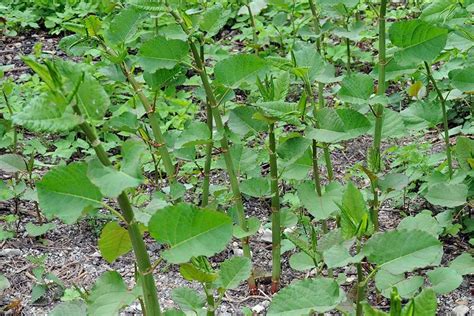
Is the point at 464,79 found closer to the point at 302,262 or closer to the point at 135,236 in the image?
the point at 302,262

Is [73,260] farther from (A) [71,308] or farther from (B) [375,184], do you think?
(B) [375,184]

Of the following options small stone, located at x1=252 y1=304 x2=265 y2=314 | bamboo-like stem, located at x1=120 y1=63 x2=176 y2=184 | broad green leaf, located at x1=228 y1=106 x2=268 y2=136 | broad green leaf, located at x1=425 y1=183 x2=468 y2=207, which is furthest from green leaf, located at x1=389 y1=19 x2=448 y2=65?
small stone, located at x1=252 y1=304 x2=265 y2=314

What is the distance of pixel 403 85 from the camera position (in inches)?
154

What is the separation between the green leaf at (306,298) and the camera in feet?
5.58

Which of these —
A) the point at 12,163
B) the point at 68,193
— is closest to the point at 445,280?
the point at 68,193

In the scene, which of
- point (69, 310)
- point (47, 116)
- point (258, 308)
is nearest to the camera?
point (47, 116)

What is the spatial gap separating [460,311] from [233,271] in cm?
87

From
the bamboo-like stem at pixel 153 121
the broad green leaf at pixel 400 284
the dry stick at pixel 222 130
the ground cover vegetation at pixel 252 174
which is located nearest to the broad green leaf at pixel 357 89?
the ground cover vegetation at pixel 252 174

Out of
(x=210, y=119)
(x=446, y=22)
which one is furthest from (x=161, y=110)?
(x=446, y=22)

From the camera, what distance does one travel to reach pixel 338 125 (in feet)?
6.63

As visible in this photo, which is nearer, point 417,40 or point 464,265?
point 417,40

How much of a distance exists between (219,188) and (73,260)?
0.64 meters

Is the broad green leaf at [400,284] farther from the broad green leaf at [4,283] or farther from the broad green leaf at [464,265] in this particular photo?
the broad green leaf at [4,283]

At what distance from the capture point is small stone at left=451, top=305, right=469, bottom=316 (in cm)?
233
